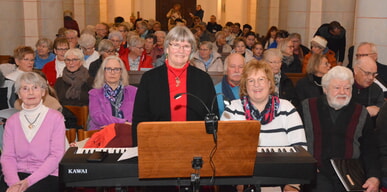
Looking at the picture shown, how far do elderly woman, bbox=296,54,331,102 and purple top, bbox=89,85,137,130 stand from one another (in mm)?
2132

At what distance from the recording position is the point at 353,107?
4148 mm

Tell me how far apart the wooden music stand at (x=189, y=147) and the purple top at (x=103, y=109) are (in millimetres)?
2450

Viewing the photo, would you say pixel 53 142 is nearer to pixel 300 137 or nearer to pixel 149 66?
pixel 300 137

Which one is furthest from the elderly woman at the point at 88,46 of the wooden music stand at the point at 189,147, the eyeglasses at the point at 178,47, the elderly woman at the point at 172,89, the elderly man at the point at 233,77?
the wooden music stand at the point at 189,147

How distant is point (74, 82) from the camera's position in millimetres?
6266

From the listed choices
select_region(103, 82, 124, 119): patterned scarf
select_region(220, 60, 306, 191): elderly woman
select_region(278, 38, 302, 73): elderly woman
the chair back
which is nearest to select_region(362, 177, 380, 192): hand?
select_region(220, 60, 306, 191): elderly woman

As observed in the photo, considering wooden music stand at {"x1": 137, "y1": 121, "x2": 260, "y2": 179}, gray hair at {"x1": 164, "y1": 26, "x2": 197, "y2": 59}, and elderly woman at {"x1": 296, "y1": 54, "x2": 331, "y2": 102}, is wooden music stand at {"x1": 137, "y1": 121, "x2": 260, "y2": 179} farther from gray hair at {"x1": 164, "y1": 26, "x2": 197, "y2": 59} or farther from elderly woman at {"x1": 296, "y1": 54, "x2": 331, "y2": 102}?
elderly woman at {"x1": 296, "y1": 54, "x2": 331, "y2": 102}

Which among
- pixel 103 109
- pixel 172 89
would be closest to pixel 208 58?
pixel 103 109

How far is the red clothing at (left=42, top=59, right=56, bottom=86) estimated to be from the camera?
24.9 ft

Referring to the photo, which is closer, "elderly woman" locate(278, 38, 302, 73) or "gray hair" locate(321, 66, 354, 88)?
"gray hair" locate(321, 66, 354, 88)

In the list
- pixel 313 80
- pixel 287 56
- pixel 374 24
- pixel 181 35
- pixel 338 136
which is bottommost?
pixel 338 136

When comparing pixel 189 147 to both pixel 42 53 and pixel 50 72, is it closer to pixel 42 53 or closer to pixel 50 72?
pixel 50 72

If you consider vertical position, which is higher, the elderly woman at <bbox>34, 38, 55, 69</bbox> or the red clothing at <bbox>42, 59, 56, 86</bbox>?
the elderly woman at <bbox>34, 38, 55, 69</bbox>

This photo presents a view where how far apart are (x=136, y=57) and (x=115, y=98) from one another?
141 inches
